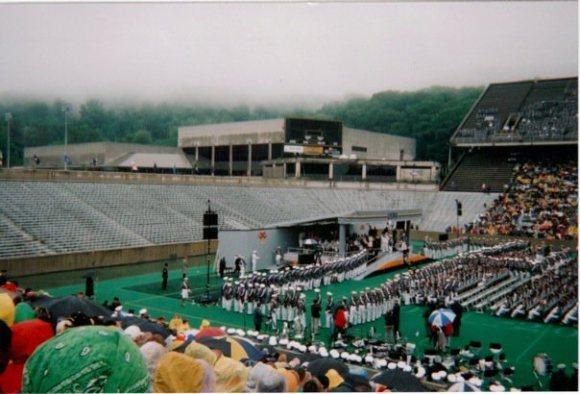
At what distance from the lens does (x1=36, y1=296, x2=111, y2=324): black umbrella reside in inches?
332

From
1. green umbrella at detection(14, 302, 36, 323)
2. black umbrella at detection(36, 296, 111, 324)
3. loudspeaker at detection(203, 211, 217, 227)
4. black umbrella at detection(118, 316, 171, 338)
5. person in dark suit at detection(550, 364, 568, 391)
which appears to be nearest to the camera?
green umbrella at detection(14, 302, 36, 323)

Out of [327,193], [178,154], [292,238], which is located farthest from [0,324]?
[178,154]

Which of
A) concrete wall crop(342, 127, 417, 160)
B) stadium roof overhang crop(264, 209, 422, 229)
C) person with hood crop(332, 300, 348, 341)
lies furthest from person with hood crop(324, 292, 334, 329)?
concrete wall crop(342, 127, 417, 160)

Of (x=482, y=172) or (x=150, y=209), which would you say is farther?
(x=150, y=209)

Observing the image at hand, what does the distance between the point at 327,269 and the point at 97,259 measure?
9.00 m

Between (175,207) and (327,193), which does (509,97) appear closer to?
(175,207)

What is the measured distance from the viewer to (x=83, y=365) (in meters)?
3.17

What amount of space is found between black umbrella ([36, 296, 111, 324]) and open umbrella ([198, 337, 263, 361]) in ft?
10.1

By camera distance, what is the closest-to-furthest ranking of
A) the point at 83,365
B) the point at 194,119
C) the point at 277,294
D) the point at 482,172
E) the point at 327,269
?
the point at 83,365
the point at 277,294
the point at 327,269
the point at 482,172
the point at 194,119

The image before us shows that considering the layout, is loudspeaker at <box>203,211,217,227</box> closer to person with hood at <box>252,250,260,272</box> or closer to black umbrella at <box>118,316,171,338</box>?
black umbrella at <box>118,316,171,338</box>

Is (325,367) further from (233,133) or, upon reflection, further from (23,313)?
(233,133)

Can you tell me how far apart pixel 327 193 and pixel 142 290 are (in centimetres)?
2311

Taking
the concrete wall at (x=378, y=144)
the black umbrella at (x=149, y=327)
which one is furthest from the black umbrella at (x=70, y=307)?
the concrete wall at (x=378, y=144)

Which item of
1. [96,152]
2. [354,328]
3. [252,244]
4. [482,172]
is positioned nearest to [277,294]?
[354,328]
